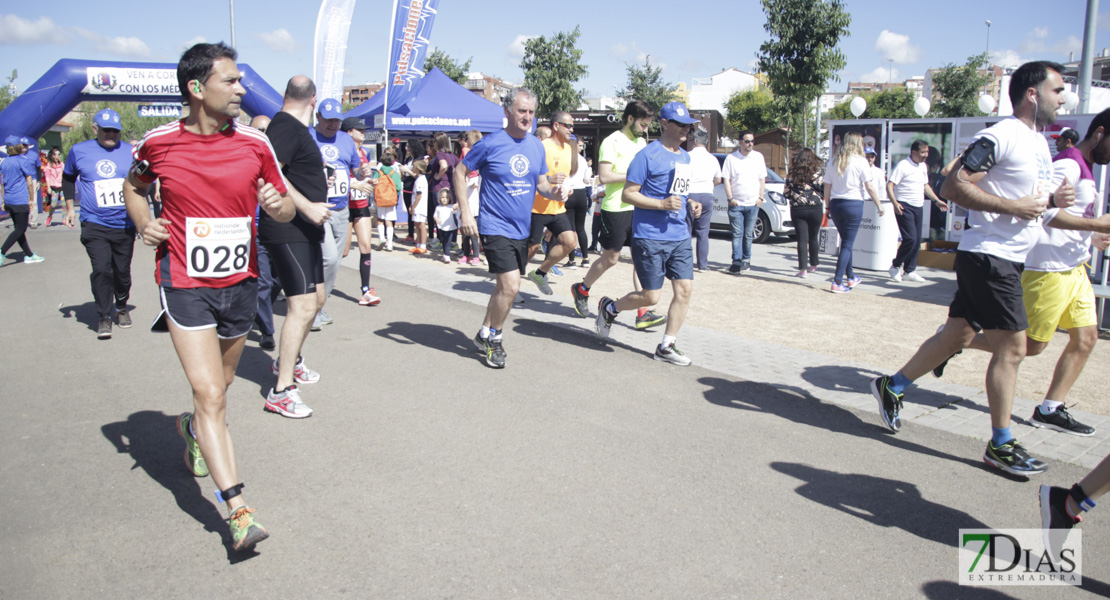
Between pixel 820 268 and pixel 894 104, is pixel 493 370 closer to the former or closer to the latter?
pixel 820 268

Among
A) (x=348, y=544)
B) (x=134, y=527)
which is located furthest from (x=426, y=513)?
(x=134, y=527)

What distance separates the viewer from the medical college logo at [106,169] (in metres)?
6.92

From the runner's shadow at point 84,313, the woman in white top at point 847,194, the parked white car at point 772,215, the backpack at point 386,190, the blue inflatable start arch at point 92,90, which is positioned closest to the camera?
the runner's shadow at point 84,313

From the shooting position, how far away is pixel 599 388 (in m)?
5.30

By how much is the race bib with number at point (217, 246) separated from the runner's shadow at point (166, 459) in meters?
1.10

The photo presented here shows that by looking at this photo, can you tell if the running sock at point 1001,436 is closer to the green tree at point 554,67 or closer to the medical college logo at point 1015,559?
the medical college logo at point 1015,559

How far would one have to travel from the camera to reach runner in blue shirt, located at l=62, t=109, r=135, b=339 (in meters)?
6.90

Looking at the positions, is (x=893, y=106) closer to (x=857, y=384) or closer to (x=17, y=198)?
(x=17, y=198)

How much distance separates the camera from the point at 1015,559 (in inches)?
119

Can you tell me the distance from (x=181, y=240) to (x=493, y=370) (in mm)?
2916

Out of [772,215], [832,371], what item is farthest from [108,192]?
[772,215]

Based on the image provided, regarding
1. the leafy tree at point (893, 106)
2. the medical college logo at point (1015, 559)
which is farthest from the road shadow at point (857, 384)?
the leafy tree at point (893, 106)

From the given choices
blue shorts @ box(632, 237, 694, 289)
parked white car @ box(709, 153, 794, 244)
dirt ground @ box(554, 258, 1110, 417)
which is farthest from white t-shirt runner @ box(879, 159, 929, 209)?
blue shorts @ box(632, 237, 694, 289)

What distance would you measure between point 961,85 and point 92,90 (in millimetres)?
38366
